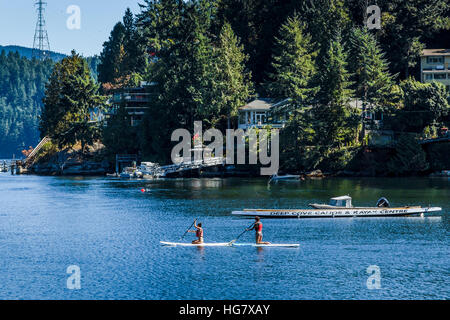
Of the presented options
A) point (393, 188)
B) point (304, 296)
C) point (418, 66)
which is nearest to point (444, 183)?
point (393, 188)

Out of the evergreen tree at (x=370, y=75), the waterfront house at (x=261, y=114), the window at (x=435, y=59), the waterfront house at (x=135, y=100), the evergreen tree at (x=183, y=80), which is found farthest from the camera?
the waterfront house at (x=135, y=100)

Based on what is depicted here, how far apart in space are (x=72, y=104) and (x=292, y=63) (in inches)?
2234

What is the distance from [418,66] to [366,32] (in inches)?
980

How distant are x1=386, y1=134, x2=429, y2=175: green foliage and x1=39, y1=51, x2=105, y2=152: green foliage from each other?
72.2 m

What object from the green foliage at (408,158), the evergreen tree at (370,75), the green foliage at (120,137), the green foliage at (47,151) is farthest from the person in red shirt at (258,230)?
the green foliage at (47,151)

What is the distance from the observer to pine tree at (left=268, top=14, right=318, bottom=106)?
128200 millimetres

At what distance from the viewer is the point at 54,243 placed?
61.9 m

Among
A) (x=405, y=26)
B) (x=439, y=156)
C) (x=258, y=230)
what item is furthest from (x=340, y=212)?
(x=405, y=26)

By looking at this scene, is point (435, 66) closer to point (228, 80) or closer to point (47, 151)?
point (228, 80)

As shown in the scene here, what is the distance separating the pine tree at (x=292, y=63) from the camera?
128m

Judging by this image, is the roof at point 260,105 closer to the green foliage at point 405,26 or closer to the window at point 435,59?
the green foliage at point 405,26

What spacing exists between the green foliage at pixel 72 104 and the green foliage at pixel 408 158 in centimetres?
7224

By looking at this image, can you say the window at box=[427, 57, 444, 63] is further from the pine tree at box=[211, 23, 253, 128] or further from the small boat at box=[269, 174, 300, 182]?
the small boat at box=[269, 174, 300, 182]
